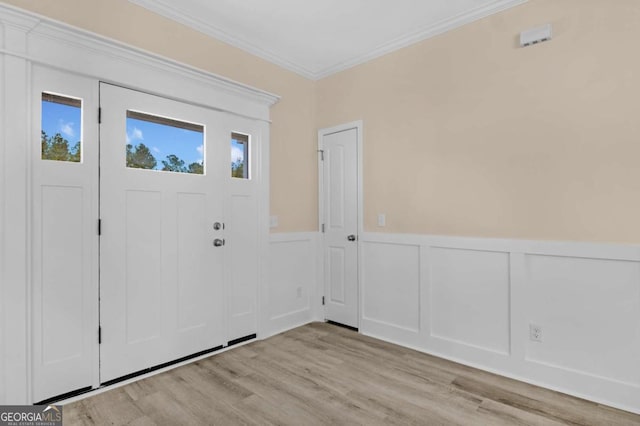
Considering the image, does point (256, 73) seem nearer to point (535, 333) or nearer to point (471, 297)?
point (471, 297)

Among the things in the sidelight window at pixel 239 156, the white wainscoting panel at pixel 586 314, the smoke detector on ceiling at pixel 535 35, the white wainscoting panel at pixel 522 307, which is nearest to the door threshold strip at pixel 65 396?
the sidelight window at pixel 239 156

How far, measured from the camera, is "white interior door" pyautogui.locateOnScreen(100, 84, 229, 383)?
8.19 feet

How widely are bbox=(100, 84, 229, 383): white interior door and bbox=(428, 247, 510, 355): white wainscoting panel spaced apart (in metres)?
2.00

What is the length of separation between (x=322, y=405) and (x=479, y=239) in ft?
5.86

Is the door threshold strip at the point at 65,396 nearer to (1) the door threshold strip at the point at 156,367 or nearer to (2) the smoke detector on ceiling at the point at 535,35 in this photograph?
(1) the door threshold strip at the point at 156,367

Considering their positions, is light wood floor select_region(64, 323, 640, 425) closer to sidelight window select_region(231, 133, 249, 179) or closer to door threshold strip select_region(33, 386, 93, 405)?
door threshold strip select_region(33, 386, 93, 405)

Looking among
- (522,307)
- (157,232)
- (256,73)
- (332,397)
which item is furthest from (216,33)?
(522,307)

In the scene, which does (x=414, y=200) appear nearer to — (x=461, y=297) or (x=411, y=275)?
(x=411, y=275)

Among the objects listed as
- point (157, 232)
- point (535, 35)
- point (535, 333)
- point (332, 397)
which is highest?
point (535, 35)

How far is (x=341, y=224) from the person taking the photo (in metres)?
3.85

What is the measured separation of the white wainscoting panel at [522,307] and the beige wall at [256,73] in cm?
105

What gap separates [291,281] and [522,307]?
223 cm

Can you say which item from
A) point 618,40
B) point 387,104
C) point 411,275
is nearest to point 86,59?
point 387,104

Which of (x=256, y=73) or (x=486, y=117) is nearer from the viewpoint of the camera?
(x=486, y=117)
